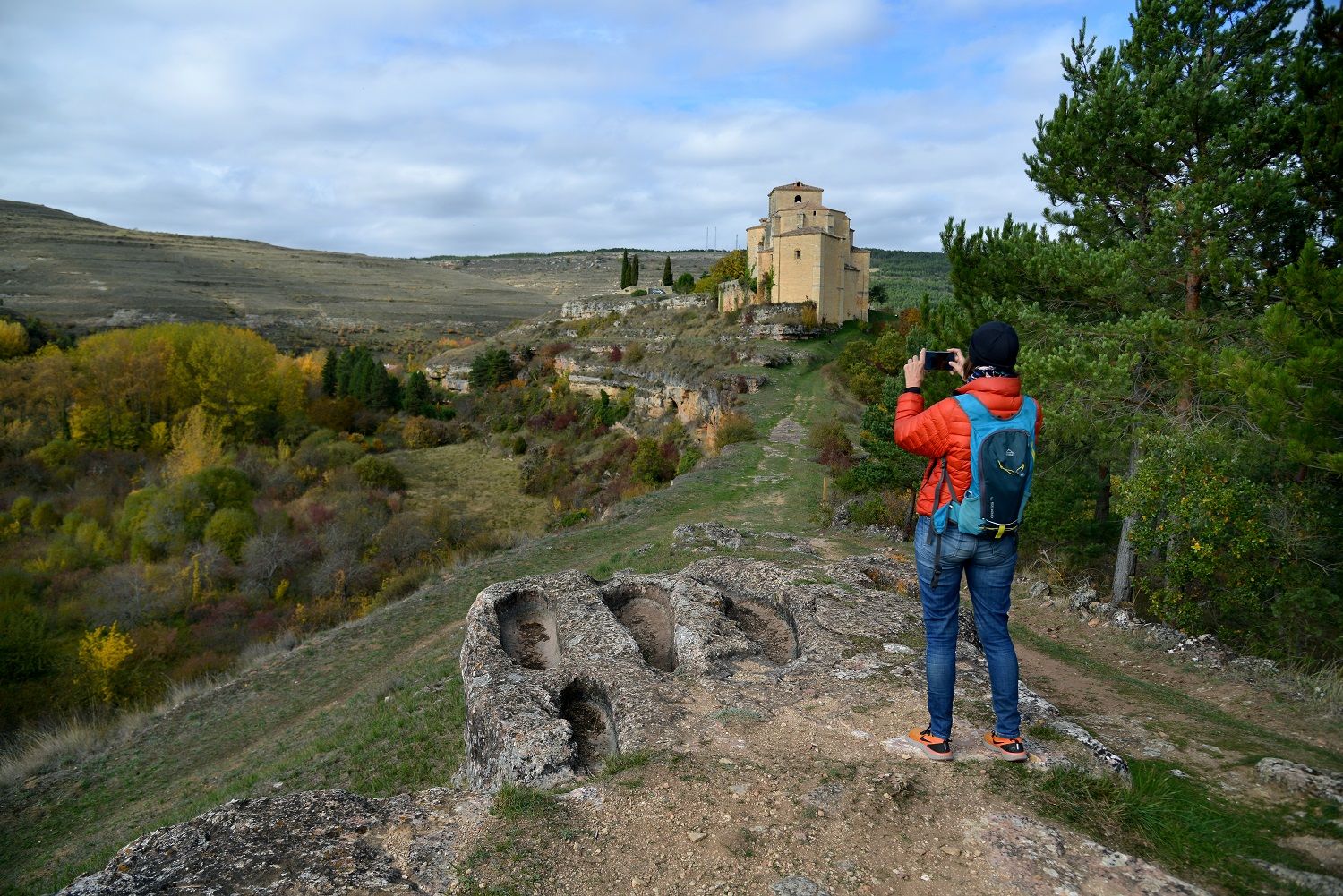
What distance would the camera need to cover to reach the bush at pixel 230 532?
2716cm

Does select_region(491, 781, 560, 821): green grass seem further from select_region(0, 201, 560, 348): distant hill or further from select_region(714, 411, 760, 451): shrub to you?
select_region(0, 201, 560, 348): distant hill

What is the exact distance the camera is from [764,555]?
12359 mm

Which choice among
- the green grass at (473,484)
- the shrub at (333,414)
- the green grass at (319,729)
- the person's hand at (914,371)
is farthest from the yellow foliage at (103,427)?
the person's hand at (914,371)

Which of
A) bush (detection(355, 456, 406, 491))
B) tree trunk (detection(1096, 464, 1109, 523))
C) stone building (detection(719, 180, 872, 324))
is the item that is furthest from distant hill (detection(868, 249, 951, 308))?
tree trunk (detection(1096, 464, 1109, 523))

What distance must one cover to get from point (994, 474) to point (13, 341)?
58773mm

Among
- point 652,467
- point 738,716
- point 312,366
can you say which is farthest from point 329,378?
point 738,716

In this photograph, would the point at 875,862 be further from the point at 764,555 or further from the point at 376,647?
the point at 376,647

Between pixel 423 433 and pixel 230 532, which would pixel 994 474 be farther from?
pixel 423 433

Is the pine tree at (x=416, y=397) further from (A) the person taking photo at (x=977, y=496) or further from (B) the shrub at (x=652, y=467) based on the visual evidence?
(A) the person taking photo at (x=977, y=496)

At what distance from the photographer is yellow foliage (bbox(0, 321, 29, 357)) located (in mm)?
42938

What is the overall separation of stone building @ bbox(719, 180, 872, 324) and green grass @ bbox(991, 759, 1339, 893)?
41.7 metres

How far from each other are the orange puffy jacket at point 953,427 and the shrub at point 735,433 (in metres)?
24.1

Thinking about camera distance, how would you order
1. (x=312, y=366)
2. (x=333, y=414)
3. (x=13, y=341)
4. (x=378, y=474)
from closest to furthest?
1. (x=378, y=474)
2. (x=13, y=341)
3. (x=333, y=414)
4. (x=312, y=366)

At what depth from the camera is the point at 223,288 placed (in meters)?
92.4
